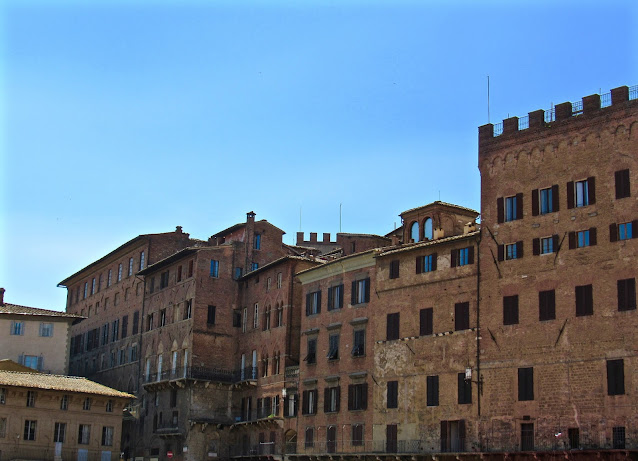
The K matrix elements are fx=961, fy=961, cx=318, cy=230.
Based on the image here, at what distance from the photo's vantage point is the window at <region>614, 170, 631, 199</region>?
49875 millimetres

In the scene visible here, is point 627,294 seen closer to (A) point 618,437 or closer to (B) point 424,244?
(A) point 618,437

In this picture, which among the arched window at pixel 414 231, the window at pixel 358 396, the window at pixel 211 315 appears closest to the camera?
the window at pixel 358 396

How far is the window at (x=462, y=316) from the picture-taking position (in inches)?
2203

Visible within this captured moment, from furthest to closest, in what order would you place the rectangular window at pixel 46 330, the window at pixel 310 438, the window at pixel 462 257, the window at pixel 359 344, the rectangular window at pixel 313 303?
the rectangular window at pixel 46 330, the rectangular window at pixel 313 303, the window at pixel 310 438, the window at pixel 359 344, the window at pixel 462 257

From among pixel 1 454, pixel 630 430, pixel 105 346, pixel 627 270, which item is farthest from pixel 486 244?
pixel 105 346

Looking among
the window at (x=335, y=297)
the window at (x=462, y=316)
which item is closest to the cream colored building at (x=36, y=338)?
the window at (x=335, y=297)

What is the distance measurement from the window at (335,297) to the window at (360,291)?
4.48 feet

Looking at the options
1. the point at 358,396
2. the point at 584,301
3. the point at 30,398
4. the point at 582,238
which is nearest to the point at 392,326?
the point at 358,396

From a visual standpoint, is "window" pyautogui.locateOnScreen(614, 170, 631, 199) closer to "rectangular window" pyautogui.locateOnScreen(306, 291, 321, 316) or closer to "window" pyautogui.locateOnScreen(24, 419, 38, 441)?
"rectangular window" pyautogui.locateOnScreen(306, 291, 321, 316)

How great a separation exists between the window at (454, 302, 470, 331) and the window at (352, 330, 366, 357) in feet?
27.7

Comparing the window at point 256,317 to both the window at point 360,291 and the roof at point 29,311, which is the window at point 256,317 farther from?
the roof at point 29,311

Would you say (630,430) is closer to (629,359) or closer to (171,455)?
(629,359)

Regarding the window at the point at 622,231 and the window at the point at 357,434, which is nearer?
the window at the point at 622,231

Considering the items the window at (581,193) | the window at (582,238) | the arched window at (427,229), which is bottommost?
the window at (582,238)
